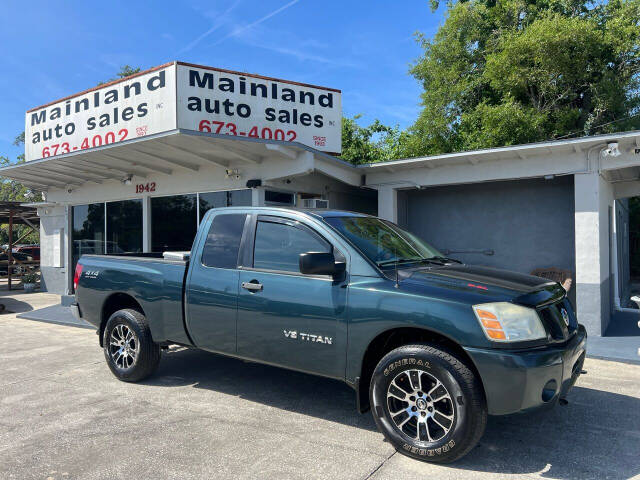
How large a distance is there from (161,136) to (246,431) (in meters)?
6.15

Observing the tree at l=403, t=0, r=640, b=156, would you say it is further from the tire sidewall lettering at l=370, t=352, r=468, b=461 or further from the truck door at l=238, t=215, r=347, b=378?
the tire sidewall lettering at l=370, t=352, r=468, b=461

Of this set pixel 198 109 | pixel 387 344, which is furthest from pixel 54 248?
pixel 387 344

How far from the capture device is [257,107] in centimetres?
1103

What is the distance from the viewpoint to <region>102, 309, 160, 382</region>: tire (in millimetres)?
5277

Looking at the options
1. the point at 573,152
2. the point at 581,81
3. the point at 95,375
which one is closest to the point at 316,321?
the point at 95,375

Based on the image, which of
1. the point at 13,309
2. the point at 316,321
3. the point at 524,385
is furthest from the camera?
the point at 13,309

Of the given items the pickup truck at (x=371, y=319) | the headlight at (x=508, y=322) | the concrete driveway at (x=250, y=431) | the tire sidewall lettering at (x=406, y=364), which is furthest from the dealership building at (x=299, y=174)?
the tire sidewall lettering at (x=406, y=364)

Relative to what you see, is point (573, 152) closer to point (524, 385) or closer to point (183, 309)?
point (524, 385)

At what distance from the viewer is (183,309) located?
16.1 feet

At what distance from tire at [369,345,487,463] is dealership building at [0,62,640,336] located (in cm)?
589

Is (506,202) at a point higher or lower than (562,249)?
higher

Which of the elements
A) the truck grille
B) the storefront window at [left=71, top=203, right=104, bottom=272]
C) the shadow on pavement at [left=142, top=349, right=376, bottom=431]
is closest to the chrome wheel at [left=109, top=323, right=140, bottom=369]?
the shadow on pavement at [left=142, top=349, right=376, bottom=431]

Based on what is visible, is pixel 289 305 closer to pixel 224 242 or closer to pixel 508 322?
pixel 224 242

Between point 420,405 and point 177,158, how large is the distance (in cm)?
838
